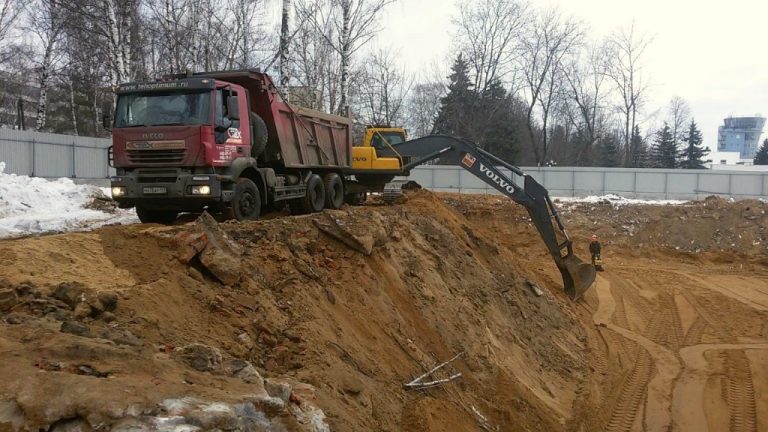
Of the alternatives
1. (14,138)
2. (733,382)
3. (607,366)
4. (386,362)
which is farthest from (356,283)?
(14,138)

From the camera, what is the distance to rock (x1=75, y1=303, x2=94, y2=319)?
5.04 meters

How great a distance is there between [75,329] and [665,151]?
204 ft

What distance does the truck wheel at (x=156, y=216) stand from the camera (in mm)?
10641

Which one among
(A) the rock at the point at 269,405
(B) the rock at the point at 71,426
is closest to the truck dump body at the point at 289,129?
(A) the rock at the point at 269,405

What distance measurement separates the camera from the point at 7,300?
5086 mm

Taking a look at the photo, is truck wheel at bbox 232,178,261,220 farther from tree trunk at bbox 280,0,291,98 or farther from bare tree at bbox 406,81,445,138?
bare tree at bbox 406,81,445,138

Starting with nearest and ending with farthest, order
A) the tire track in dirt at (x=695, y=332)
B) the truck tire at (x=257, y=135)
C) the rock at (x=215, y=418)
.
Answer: the rock at (x=215, y=418) < the truck tire at (x=257, y=135) < the tire track in dirt at (x=695, y=332)

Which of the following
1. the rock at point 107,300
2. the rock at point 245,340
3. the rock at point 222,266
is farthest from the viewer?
the rock at point 222,266

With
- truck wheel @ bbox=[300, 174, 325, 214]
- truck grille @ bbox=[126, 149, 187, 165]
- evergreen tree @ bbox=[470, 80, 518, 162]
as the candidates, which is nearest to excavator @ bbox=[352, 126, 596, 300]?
truck wheel @ bbox=[300, 174, 325, 214]

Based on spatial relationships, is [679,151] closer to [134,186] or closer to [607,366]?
[607,366]

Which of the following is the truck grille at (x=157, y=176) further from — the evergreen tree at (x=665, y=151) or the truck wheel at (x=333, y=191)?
the evergreen tree at (x=665, y=151)

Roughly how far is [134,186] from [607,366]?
8.86m

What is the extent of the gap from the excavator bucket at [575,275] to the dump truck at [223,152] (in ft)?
1.11

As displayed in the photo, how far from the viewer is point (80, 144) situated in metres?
22.6
